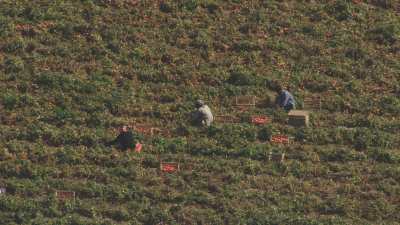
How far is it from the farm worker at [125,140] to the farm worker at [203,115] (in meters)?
2.91

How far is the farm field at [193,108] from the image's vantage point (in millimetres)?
27703

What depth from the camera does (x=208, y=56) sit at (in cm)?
3603

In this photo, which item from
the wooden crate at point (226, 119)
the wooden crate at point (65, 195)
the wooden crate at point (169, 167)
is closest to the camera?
the wooden crate at point (65, 195)

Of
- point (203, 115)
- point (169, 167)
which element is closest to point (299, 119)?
point (203, 115)

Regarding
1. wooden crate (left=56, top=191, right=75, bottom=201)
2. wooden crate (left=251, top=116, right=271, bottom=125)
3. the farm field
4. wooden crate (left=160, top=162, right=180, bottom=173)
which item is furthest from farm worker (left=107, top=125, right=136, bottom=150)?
wooden crate (left=251, top=116, right=271, bottom=125)

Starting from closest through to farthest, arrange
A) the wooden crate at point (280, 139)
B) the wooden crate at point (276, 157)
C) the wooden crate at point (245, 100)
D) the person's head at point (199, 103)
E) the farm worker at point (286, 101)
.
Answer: the wooden crate at point (276, 157) < the wooden crate at point (280, 139) < the person's head at point (199, 103) < the farm worker at point (286, 101) < the wooden crate at point (245, 100)

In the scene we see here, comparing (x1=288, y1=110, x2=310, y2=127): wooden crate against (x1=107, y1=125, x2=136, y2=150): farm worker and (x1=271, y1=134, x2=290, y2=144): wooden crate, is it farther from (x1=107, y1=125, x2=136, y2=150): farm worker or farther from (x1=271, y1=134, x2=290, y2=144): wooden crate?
(x1=107, y1=125, x2=136, y2=150): farm worker

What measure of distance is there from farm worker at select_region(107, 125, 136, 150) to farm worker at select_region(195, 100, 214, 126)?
291 centimetres

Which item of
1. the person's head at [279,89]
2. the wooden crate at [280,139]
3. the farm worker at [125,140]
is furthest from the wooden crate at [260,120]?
the farm worker at [125,140]

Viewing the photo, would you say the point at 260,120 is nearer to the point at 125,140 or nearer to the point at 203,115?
the point at 203,115

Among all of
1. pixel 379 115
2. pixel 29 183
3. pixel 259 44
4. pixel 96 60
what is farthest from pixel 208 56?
pixel 29 183

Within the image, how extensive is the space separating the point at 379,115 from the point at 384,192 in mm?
Answer: 5096

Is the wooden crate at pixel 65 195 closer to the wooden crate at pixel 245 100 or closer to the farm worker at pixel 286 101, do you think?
the wooden crate at pixel 245 100

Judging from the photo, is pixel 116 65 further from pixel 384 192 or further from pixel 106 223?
pixel 384 192
